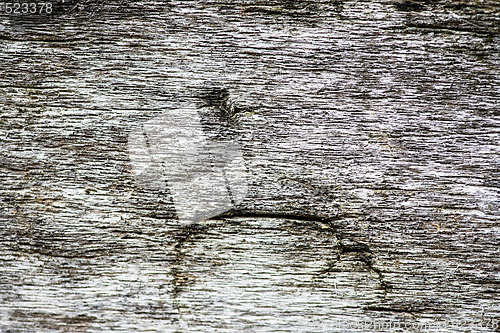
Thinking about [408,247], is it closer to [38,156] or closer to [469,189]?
[469,189]

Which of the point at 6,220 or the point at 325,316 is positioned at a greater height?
the point at 6,220

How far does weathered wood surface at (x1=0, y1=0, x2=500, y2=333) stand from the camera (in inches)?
44.1

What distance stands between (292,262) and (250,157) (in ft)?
1.31

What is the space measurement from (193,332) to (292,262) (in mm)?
430

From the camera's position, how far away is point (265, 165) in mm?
1129

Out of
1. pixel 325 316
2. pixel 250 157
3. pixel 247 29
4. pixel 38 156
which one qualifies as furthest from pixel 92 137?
pixel 325 316

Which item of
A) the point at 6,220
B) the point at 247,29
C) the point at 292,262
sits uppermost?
the point at 247,29

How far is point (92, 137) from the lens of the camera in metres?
1.12

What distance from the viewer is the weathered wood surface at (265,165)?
1.12 m

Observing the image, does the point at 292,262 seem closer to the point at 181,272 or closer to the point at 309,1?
the point at 181,272

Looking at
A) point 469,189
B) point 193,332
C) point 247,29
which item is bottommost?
point 193,332

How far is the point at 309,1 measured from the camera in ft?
3.71

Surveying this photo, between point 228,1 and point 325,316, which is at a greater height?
point 228,1

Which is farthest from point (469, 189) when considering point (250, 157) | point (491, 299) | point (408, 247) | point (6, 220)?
point (6, 220)
